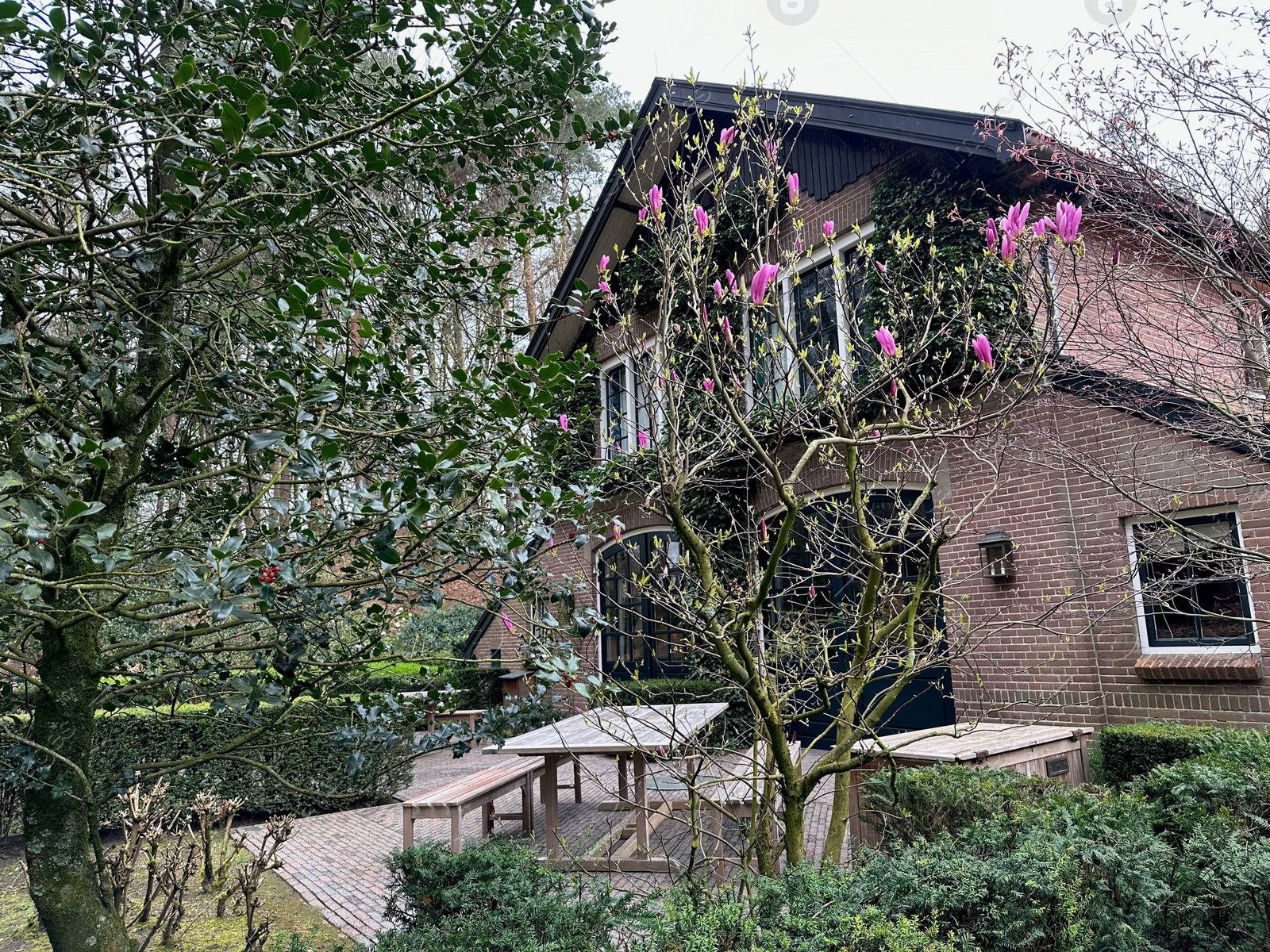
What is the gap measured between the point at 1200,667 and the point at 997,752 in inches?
92.8

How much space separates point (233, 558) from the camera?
185 cm

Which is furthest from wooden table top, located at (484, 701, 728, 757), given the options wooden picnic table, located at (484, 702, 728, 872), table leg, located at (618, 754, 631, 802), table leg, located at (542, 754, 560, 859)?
table leg, located at (618, 754, 631, 802)

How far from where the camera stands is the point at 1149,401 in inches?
231

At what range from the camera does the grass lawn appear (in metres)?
4.92

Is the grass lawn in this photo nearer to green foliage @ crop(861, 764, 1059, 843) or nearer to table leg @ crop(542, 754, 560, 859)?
table leg @ crop(542, 754, 560, 859)

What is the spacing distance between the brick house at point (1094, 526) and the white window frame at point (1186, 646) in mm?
13

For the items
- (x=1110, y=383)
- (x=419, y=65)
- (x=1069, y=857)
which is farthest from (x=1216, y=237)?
(x=419, y=65)

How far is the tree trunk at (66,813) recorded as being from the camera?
2.87 metres

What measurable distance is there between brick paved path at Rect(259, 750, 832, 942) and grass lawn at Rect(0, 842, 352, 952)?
124 mm

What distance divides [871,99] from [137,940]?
9826 mm

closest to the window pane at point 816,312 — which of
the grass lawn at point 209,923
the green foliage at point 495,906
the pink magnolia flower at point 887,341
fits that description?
the pink magnolia flower at point 887,341

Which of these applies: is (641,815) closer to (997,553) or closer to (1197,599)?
(997,553)

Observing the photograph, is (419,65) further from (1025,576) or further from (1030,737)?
(1025,576)

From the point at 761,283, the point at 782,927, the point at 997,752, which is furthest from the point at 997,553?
the point at 761,283
